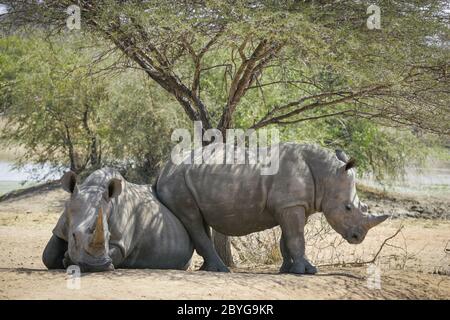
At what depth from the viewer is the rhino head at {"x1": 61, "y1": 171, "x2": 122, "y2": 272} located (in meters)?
6.70

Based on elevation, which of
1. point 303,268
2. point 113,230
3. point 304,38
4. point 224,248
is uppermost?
point 304,38

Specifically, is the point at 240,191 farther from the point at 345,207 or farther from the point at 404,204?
the point at 404,204

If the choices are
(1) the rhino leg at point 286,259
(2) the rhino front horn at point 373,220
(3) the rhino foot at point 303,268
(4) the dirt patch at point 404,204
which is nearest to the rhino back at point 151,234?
(1) the rhino leg at point 286,259

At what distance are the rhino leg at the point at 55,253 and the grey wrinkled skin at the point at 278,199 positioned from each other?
49.4 inches

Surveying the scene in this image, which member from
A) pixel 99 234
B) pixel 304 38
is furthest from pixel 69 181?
pixel 304 38

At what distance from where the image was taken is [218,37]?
29.1 ft

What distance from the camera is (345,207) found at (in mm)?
7707

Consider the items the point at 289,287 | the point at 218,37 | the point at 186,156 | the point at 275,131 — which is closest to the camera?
the point at 289,287

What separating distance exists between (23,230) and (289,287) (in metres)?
8.92

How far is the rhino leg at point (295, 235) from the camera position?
24.8 ft

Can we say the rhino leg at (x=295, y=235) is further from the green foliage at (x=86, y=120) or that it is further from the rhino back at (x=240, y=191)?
the green foliage at (x=86, y=120)

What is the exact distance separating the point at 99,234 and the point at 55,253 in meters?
1.25
